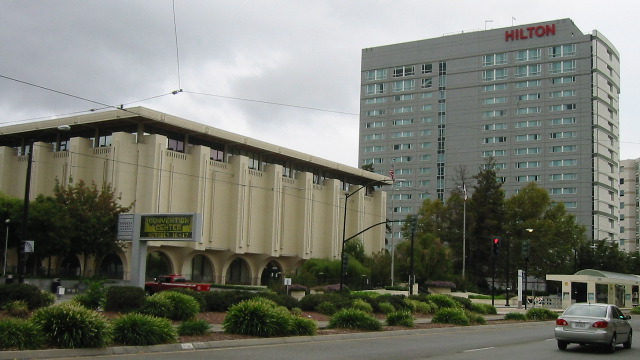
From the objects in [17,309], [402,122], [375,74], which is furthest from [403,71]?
[17,309]

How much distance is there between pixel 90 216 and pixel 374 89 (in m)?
77.0

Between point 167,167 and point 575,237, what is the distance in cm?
5145

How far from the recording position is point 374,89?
395 feet

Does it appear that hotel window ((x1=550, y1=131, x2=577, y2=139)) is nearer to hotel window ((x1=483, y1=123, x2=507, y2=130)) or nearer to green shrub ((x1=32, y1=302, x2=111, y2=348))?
hotel window ((x1=483, y1=123, x2=507, y2=130))

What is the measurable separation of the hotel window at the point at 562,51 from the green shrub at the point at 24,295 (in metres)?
99.1

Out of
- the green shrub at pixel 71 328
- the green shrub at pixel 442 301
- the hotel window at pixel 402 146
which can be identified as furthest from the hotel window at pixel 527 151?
the green shrub at pixel 71 328

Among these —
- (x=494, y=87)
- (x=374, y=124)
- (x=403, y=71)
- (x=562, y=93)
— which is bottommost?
(x=374, y=124)

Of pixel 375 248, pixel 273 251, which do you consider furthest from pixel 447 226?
pixel 273 251

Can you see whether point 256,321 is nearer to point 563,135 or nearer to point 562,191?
point 562,191

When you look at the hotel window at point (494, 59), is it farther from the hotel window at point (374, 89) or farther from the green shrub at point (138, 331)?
the green shrub at point (138, 331)

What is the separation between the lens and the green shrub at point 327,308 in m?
29.7

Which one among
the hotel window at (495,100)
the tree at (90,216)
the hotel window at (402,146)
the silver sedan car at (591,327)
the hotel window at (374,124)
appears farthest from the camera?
the hotel window at (374,124)

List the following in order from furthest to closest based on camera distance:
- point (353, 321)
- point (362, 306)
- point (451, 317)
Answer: point (451, 317), point (362, 306), point (353, 321)

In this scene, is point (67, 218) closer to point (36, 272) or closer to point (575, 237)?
point (36, 272)
